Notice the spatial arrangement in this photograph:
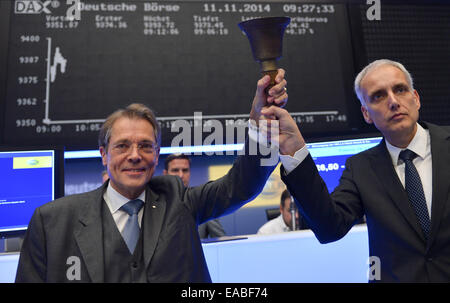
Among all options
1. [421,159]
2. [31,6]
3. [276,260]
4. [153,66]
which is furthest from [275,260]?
[31,6]

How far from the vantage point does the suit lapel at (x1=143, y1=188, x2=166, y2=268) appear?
1459 mm

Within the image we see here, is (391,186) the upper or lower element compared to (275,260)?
upper

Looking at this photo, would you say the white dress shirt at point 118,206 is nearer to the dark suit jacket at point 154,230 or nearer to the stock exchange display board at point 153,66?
the dark suit jacket at point 154,230

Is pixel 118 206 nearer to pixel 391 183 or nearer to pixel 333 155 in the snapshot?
pixel 391 183

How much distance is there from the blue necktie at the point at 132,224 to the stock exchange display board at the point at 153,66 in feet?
6.45

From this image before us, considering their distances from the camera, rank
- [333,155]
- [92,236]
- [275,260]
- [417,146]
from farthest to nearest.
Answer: [333,155] < [275,260] < [417,146] < [92,236]

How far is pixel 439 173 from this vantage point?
58.2 inches

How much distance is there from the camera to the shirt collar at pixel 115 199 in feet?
5.16

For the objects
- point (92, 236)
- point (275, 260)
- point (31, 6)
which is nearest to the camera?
point (92, 236)

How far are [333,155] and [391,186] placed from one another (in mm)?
1072

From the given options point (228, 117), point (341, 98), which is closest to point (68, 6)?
point (228, 117)

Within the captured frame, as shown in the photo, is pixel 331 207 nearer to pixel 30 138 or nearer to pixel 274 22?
pixel 274 22

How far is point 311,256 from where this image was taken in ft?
6.59

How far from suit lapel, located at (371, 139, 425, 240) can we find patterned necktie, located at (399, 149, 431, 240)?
17 mm
